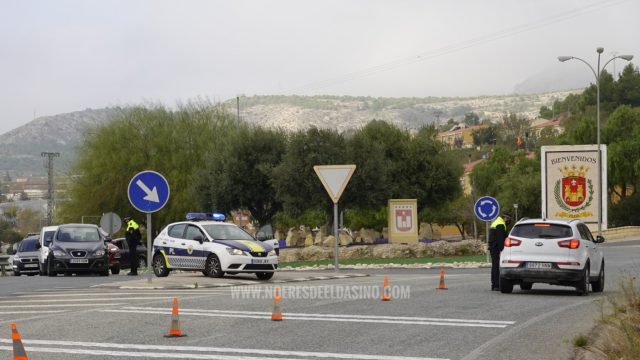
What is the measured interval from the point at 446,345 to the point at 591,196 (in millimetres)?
47081

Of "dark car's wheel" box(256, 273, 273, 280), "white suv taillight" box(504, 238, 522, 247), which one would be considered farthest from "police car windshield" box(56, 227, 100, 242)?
"white suv taillight" box(504, 238, 522, 247)

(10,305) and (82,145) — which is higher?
(82,145)

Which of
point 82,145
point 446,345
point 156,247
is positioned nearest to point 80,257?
point 156,247

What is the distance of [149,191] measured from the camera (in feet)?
76.7

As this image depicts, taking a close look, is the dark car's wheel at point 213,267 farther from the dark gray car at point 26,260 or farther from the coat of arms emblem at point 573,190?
the coat of arms emblem at point 573,190

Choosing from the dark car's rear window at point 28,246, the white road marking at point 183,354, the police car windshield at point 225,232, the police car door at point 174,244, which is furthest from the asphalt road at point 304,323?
the dark car's rear window at point 28,246

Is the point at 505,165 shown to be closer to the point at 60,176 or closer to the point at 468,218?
the point at 468,218


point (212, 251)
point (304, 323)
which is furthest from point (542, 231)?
point (304, 323)

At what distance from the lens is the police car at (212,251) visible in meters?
26.2

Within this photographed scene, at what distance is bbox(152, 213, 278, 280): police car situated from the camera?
26.2 metres

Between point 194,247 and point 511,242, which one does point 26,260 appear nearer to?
point 194,247

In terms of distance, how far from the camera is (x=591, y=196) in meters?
57.8

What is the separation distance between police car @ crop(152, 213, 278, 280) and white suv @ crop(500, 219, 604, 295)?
→ 22.0 ft

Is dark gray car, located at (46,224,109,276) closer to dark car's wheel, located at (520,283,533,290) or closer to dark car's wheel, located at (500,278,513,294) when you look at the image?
dark car's wheel, located at (520,283,533,290)
